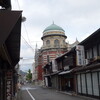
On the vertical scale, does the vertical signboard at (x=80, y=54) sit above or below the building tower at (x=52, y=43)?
below

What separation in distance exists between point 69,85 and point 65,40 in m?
36.8

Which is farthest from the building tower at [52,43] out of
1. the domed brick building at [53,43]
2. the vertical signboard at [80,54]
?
the vertical signboard at [80,54]

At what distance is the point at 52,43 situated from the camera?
238 ft

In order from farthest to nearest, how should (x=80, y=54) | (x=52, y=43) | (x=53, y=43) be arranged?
(x=53, y=43), (x=52, y=43), (x=80, y=54)

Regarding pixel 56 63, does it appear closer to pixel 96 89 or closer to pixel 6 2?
pixel 96 89

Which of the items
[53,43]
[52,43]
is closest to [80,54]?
[52,43]

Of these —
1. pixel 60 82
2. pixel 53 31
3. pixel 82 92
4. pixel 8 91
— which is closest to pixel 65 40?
pixel 53 31

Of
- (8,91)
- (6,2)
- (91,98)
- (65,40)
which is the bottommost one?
(91,98)

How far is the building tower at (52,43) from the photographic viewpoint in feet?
237

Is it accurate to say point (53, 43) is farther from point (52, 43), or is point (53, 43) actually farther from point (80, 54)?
point (80, 54)

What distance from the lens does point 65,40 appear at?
3009 inches

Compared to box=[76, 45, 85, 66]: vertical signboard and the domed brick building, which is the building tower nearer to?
the domed brick building

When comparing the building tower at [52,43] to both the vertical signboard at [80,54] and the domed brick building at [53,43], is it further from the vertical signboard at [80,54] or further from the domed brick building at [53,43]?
the vertical signboard at [80,54]

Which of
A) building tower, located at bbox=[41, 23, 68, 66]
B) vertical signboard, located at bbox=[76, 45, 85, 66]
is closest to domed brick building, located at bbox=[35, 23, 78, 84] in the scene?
building tower, located at bbox=[41, 23, 68, 66]
